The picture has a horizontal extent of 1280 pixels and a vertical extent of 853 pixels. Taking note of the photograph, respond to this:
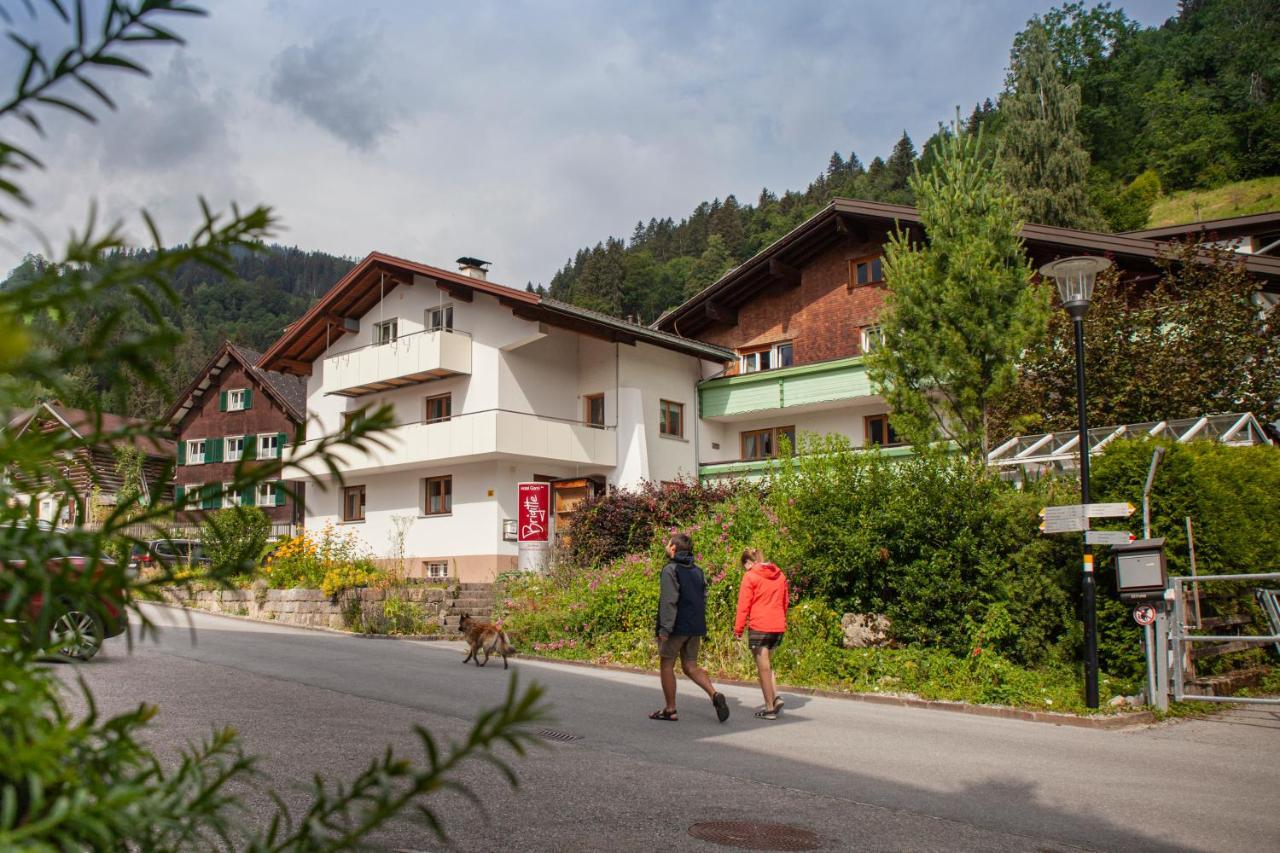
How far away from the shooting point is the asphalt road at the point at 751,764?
20.6ft

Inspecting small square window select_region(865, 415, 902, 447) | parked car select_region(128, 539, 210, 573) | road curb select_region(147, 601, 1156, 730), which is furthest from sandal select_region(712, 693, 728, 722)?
small square window select_region(865, 415, 902, 447)

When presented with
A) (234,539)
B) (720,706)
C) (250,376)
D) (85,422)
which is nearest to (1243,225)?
(720,706)

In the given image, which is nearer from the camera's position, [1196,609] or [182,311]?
[182,311]

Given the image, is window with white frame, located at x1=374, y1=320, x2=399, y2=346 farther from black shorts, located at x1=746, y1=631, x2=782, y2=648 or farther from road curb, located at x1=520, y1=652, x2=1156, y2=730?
black shorts, located at x1=746, y1=631, x2=782, y2=648

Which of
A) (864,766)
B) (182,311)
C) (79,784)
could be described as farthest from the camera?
(864,766)

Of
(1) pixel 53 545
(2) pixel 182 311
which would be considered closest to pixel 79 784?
(1) pixel 53 545

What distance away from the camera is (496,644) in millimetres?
15344

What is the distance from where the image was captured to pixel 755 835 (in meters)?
6.09

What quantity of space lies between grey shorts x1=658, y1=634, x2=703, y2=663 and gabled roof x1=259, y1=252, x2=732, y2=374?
1800 centimetres

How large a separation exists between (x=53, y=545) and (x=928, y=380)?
19669 millimetres

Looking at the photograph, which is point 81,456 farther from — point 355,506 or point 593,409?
point 355,506

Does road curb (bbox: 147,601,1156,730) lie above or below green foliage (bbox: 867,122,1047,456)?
below

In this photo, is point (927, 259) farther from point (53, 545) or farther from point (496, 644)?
point (53, 545)

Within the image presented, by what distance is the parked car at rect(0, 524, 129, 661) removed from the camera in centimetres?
118
